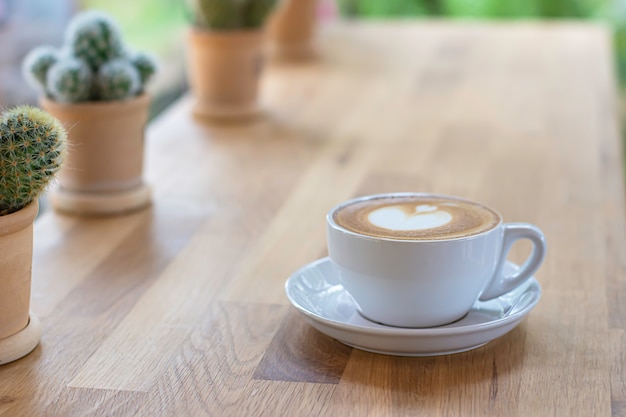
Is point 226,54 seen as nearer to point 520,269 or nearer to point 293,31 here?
point 293,31

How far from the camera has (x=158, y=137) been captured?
1535mm

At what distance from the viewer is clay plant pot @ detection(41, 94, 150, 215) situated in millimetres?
1150

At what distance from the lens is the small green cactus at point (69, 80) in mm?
1129

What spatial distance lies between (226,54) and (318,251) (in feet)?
2.31

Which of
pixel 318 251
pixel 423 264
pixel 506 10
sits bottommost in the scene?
pixel 506 10

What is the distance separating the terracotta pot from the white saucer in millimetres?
236

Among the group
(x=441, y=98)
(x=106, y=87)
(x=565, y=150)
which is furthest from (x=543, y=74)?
(x=106, y=87)

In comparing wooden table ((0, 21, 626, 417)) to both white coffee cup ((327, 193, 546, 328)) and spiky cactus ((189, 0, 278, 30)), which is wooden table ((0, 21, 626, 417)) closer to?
white coffee cup ((327, 193, 546, 328))

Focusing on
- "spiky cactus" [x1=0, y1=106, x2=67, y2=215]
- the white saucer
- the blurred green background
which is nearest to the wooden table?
the white saucer

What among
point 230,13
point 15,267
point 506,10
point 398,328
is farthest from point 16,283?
point 506,10

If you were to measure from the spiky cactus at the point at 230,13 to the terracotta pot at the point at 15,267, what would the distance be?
0.88 metres

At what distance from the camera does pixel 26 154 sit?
0.75 m

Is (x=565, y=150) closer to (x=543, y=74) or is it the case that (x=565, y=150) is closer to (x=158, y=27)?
(x=543, y=74)

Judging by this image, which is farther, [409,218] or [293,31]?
[293,31]
